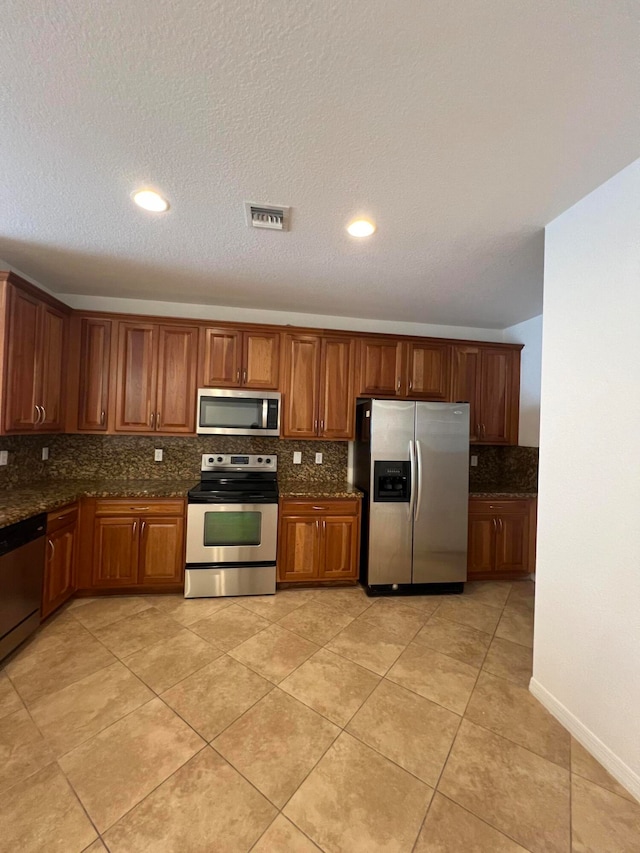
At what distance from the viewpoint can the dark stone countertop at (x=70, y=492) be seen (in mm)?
2062

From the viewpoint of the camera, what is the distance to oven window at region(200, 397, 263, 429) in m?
3.04

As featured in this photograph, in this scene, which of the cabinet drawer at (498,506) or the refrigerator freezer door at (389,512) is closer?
the refrigerator freezer door at (389,512)

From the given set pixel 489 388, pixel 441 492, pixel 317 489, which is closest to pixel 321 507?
pixel 317 489

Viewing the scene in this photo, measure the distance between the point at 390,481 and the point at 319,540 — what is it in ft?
2.65

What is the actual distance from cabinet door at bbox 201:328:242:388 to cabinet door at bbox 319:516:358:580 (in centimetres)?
154

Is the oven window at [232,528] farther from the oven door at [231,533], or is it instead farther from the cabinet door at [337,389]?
the cabinet door at [337,389]

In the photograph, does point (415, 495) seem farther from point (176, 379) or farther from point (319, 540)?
point (176, 379)

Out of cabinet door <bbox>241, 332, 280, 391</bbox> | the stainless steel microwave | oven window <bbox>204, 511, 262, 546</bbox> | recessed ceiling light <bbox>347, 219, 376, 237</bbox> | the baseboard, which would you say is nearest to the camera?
the baseboard

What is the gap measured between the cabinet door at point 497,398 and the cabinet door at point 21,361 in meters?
3.87

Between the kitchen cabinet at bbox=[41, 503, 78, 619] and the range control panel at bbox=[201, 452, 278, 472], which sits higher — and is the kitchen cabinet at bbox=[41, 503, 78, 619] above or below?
below

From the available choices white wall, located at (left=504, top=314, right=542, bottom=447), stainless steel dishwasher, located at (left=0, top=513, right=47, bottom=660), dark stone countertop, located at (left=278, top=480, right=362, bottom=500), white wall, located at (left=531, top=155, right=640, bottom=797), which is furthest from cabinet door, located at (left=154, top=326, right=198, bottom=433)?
white wall, located at (left=504, top=314, right=542, bottom=447)

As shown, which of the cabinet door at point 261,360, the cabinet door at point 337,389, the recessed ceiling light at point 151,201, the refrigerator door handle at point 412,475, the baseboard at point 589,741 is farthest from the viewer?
the cabinet door at point 337,389

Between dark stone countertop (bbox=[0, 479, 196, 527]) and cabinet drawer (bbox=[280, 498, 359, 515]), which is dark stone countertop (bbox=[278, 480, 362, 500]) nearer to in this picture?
cabinet drawer (bbox=[280, 498, 359, 515])

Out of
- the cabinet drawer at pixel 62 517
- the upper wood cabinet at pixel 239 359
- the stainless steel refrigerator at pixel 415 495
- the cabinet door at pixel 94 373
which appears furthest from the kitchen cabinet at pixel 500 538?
the cabinet door at pixel 94 373
